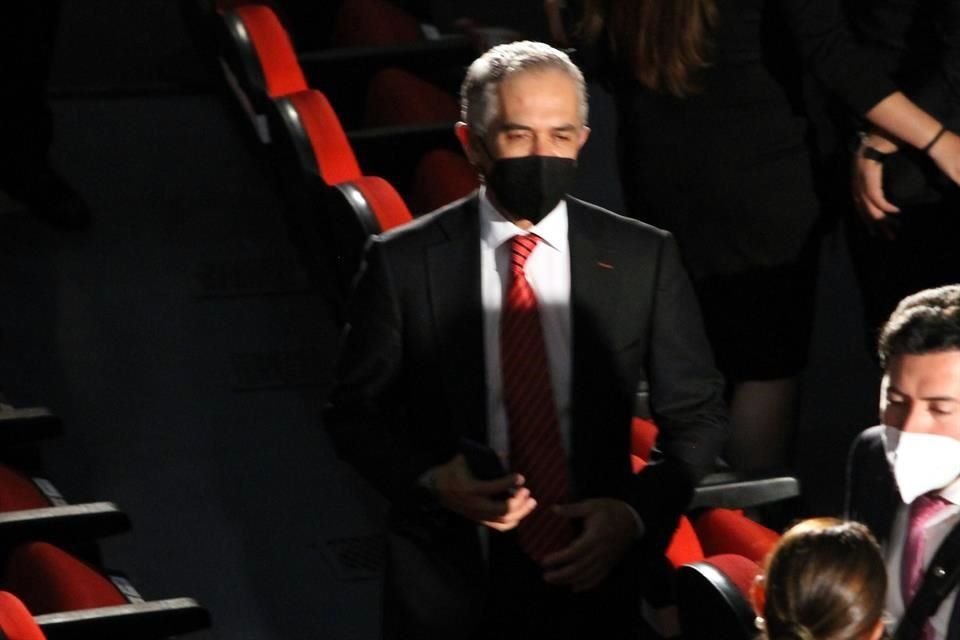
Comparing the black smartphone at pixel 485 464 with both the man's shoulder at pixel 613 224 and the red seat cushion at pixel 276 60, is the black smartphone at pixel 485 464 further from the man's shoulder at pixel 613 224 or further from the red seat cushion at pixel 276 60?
the red seat cushion at pixel 276 60

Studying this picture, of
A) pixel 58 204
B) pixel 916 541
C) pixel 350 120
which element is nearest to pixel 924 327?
pixel 916 541

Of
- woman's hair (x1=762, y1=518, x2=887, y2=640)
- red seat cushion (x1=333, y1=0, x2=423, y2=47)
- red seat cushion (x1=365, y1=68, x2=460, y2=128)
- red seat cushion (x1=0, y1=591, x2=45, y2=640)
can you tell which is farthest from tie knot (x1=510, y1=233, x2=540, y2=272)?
red seat cushion (x1=333, y1=0, x2=423, y2=47)

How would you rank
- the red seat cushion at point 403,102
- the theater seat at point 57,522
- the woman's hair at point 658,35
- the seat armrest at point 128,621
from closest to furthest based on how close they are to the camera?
the seat armrest at point 128,621
the theater seat at point 57,522
the woman's hair at point 658,35
the red seat cushion at point 403,102

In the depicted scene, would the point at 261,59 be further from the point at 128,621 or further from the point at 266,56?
the point at 128,621

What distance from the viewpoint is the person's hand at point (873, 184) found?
101 inches

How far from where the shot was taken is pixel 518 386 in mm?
1860

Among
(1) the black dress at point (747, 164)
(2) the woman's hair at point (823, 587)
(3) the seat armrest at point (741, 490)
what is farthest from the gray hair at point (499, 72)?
(1) the black dress at point (747, 164)

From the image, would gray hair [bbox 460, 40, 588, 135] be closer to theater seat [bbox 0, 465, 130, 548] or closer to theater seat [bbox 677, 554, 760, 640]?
theater seat [bbox 677, 554, 760, 640]

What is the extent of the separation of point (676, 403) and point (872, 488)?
21 cm

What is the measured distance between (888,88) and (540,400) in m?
0.89

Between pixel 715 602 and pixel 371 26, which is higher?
pixel 371 26

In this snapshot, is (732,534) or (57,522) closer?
(732,534)

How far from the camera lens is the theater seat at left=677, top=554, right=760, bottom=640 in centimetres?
179

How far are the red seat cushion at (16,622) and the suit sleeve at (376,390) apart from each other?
0.36m
